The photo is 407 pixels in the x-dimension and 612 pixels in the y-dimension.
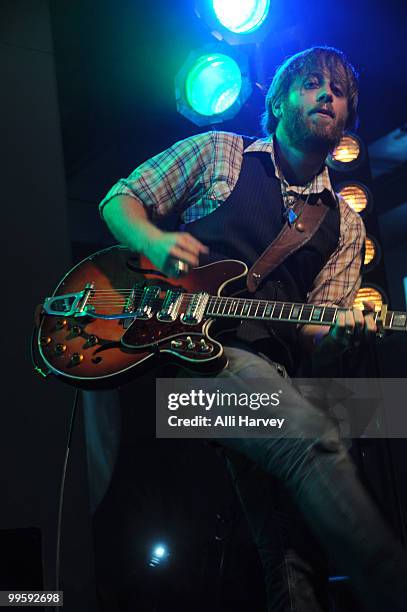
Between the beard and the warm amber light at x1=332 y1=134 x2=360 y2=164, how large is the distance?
1.14 m

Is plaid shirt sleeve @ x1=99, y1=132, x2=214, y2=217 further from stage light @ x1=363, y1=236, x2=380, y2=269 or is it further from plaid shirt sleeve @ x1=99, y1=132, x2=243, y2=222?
stage light @ x1=363, y1=236, x2=380, y2=269

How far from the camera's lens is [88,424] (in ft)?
9.67

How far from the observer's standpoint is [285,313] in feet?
6.71

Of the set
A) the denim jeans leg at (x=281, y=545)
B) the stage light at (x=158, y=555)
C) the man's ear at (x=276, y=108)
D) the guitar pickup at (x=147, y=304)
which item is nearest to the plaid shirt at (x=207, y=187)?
the man's ear at (x=276, y=108)

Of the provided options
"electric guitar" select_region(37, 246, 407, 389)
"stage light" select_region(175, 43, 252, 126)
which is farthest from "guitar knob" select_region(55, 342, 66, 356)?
"stage light" select_region(175, 43, 252, 126)

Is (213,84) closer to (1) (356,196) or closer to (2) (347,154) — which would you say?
(2) (347,154)

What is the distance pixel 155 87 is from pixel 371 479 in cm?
224

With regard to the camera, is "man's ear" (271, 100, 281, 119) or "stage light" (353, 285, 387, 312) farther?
"stage light" (353, 285, 387, 312)

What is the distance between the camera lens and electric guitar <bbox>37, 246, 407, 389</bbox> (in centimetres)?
194

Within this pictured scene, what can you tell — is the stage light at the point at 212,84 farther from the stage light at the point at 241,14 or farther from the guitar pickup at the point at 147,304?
the guitar pickup at the point at 147,304

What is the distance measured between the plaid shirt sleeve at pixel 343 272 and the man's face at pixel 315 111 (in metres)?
0.25

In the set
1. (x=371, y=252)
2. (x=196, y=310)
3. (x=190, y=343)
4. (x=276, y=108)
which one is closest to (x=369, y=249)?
(x=371, y=252)

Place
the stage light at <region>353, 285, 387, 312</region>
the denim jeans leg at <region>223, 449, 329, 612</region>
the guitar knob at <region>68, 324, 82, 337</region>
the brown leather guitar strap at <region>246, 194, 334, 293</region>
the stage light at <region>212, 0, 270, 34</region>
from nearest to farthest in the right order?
1. the denim jeans leg at <region>223, 449, 329, 612</region>
2. the guitar knob at <region>68, 324, 82, 337</region>
3. the brown leather guitar strap at <region>246, 194, 334, 293</region>
4. the stage light at <region>212, 0, 270, 34</region>
5. the stage light at <region>353, 285, 387, 312</region>

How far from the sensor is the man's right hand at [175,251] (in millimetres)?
1933
